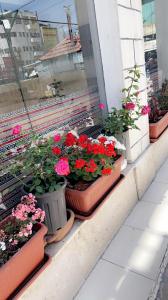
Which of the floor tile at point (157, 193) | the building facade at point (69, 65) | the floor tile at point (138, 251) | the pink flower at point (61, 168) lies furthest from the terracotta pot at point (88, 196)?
the floor tile at point (157, 193)

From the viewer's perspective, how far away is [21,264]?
1104mm

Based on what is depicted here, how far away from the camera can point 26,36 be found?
1527 millimetres

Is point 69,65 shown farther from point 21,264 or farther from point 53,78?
point 21,264

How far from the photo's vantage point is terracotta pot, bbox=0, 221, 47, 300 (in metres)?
1.04

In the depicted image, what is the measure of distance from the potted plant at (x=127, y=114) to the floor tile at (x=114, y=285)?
0.98 m

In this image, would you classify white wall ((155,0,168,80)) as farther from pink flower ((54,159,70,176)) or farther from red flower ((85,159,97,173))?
pink flower ((54,159,70,176))

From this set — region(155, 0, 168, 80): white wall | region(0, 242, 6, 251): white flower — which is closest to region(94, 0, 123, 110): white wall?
region(0, 242, 6, 251): white flower

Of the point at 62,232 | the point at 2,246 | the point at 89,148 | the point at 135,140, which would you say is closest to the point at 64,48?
the point at 89,148

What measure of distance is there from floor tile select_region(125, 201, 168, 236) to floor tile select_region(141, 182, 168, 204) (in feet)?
0.22

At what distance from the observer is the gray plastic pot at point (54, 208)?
1.32 meters

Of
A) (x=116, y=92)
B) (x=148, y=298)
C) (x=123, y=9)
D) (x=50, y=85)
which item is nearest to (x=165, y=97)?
(x=116, y=92)

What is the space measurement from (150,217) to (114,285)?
68 cm

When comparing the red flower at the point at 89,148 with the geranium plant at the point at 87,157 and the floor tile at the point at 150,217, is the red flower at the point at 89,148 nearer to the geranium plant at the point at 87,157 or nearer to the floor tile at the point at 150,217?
the geranium plant at the point at 87,157

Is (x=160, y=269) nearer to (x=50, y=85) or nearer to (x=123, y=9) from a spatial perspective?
(x=50, y=85)
